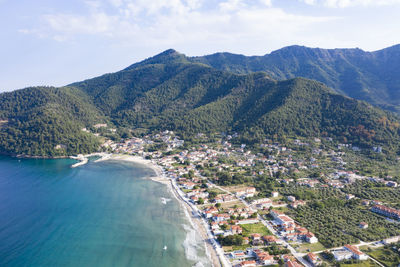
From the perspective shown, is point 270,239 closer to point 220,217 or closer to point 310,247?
point 310,247

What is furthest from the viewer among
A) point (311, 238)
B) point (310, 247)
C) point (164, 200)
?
point (164, 200)

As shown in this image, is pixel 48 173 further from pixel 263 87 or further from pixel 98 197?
pixel 263 87

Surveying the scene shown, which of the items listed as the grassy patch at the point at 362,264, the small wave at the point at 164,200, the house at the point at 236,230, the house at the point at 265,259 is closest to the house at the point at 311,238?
the grassy patch at the point at 362,264

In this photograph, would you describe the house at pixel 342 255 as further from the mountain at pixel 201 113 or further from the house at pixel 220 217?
the mountain at pixel 201 113

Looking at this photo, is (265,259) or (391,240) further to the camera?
Result: (391,240)

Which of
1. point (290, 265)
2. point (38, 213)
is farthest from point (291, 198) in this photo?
point (38, 213)

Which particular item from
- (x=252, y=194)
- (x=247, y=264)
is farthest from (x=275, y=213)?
(x=247, y=264)
